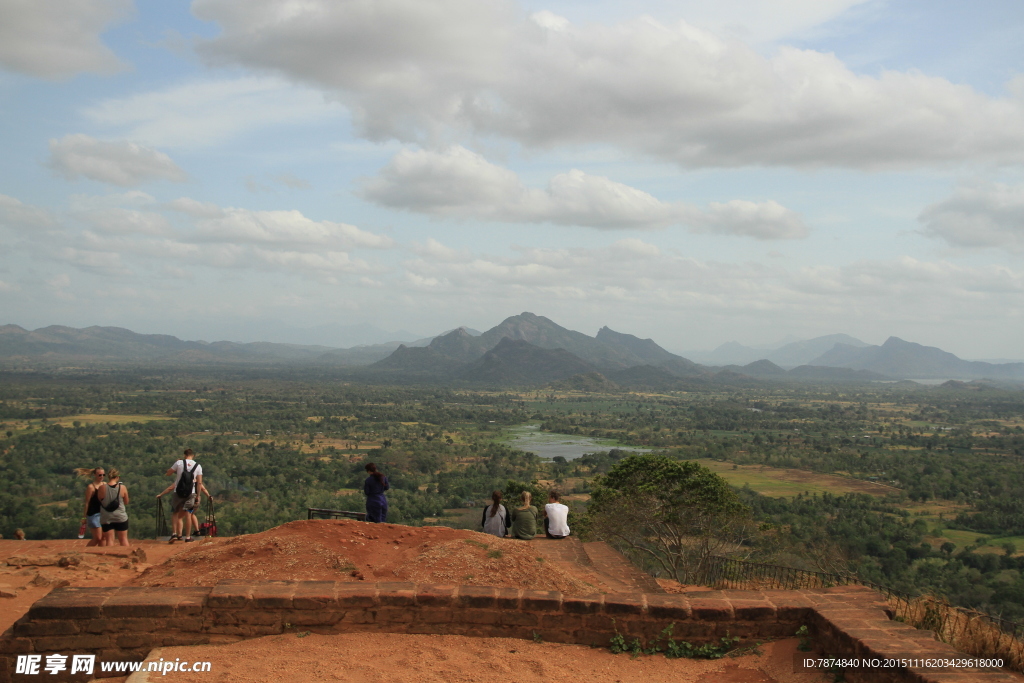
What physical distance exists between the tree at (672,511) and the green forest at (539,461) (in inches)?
63.9

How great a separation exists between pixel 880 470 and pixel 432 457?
4053 cm

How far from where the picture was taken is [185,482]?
1069 centimetres

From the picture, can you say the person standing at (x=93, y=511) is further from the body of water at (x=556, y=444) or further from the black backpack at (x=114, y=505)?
the body of water at (x=556, y=444)

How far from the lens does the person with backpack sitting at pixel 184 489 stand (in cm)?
1062

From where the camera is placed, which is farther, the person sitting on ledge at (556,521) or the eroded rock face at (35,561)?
the person sitting on ledge at (556,521)

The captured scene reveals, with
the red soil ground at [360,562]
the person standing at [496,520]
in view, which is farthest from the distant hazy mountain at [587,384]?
the red soil ground at [360,562]

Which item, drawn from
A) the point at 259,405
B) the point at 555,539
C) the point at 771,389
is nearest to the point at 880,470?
the point at 555,539

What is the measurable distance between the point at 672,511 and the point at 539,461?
41546mm

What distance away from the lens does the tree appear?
17.9m

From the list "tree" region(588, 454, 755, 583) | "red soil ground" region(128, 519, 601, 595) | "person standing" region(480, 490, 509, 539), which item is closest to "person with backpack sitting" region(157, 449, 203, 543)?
"red soil ground" region(128, 519, 601, 595)

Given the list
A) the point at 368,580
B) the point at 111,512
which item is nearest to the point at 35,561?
the point at 111,512

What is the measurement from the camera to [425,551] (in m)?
8.66

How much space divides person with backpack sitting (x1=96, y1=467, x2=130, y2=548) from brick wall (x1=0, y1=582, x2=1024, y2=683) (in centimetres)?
463

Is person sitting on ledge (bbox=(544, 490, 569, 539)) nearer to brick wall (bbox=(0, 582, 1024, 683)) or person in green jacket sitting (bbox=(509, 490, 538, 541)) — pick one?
person in green jacket sitting (bbox=(509, 490, 538, 541))
